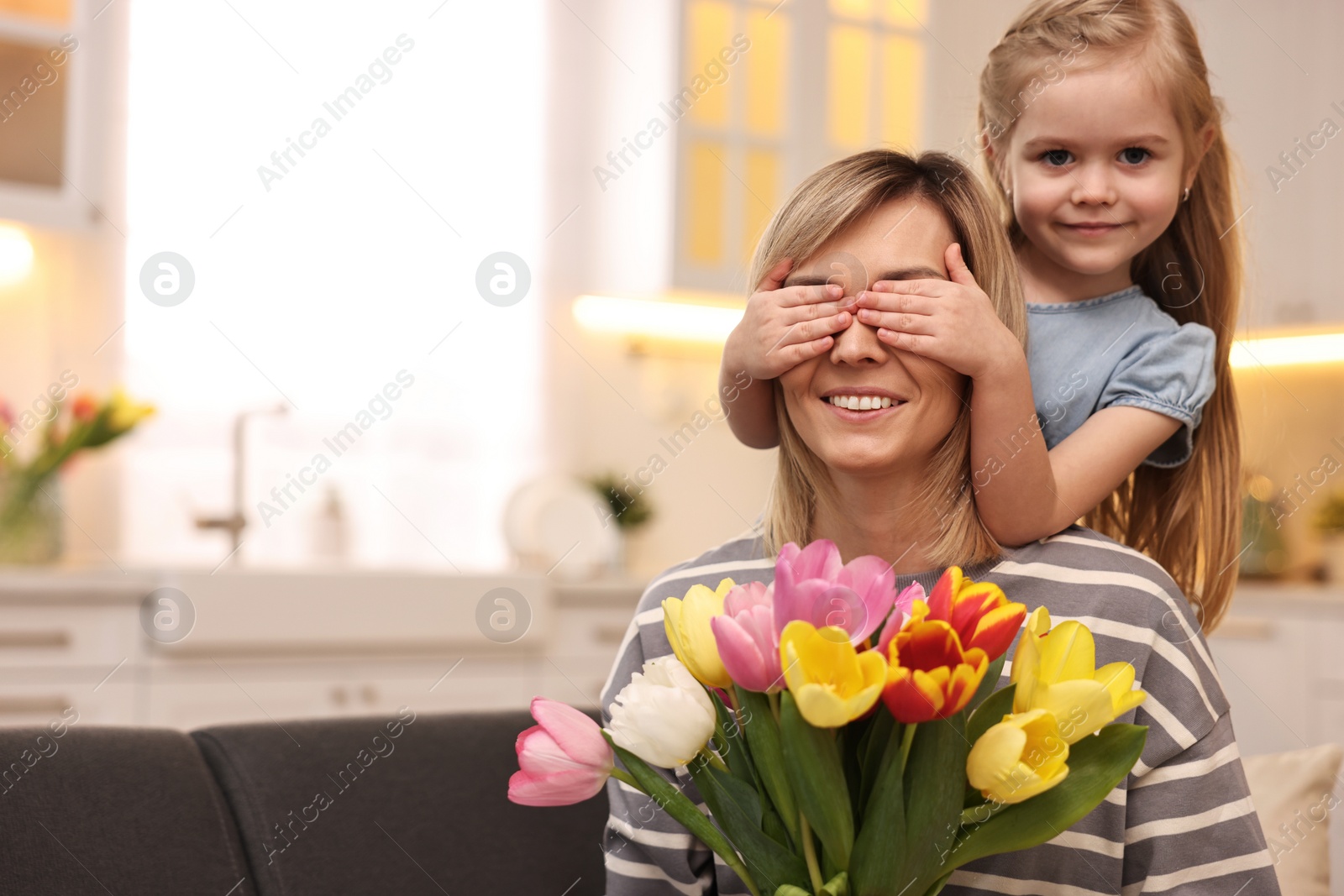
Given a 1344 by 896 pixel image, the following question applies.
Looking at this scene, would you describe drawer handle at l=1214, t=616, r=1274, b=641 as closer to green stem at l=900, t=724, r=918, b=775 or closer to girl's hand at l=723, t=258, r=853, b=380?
girl's hand at l=723, t=258, r=853, b=380

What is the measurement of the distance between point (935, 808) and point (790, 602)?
0.45 feet

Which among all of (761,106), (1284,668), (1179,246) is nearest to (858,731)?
(1179,246)

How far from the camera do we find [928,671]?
67 cm

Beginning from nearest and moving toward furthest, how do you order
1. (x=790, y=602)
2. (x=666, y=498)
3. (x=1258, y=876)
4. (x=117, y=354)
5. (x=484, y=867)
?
(x=790, y=602)
(x=1258, y=876)
(x=484, y=867)
(x=117, y=354)
(x=666, y=498)

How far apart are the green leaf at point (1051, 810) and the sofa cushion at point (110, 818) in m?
0.66

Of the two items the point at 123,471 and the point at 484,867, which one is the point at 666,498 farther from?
the point at 484,867

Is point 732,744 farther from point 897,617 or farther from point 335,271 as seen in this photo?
point 335,271

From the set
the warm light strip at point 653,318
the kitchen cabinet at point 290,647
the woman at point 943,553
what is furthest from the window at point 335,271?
the woman at point 943,553

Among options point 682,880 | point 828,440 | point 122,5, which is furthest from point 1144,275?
point 122,5

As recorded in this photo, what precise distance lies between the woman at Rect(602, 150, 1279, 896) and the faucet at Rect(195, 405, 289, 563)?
2.11 metres

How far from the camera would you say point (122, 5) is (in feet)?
10.7

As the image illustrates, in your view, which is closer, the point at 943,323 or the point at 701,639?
the point at 701,639

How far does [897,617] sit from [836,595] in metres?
0.04

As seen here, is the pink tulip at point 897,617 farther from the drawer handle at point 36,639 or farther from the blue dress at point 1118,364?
the drawer handle at point 36,639
